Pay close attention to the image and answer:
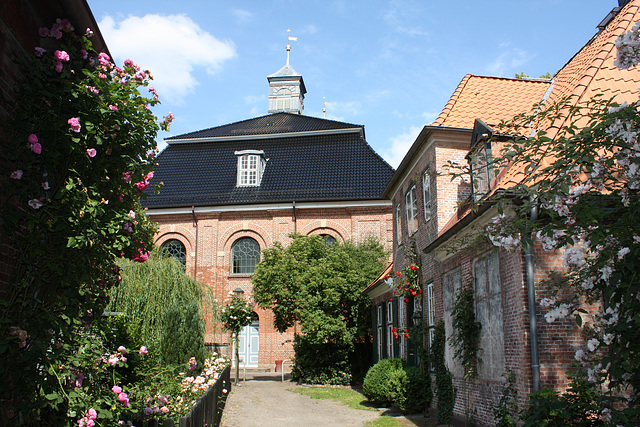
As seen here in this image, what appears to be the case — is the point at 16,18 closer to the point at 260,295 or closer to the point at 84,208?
the point at 84,208

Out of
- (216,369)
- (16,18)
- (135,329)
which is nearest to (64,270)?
(16,18)

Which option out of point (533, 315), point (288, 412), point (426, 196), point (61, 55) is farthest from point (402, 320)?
point (61, 55)

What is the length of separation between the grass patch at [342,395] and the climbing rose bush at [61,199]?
11111mm

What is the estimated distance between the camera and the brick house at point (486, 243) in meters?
8.21

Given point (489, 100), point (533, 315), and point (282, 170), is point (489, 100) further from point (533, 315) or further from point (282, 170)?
point (282, 170)

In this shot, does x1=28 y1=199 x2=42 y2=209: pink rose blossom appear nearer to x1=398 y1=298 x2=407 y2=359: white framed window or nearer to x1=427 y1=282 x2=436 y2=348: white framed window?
x1=427 y1=282 x2=436 y2=348: white framed window

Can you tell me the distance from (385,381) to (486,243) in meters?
5.50

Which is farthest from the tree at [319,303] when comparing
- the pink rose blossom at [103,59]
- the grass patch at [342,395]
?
the pink rose blossom at [103,59]

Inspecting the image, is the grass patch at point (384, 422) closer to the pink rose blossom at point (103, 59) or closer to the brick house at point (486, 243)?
the brick house at point (486, 243)

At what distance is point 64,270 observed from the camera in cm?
447

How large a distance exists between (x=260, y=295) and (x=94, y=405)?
55.6 ft

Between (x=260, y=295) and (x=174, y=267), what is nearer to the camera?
(x=174, y=267)

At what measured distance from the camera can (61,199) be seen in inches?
177

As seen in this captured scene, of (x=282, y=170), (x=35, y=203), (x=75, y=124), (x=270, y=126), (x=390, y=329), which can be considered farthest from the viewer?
(x=270, y=126)
